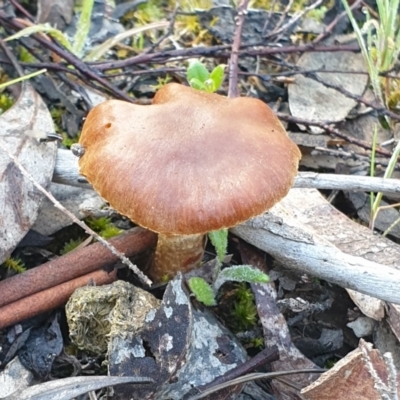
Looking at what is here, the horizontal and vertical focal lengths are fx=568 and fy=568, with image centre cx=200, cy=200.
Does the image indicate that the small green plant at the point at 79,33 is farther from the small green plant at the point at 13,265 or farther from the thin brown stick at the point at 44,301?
the thin brown stick at the point at 44,301

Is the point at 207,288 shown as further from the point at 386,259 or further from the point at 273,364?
the point at 386,259

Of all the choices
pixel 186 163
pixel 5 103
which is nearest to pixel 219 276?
pixel 186 163

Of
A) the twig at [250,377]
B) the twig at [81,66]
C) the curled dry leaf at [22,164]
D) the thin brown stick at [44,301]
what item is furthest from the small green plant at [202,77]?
the twig at [250,377]

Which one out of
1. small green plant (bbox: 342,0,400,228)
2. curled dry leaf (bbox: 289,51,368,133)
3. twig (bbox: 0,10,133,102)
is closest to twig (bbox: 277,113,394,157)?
curled dry leaf (bbox: 289,51,368,133)

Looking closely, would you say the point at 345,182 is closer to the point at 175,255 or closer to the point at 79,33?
the point at 175,255

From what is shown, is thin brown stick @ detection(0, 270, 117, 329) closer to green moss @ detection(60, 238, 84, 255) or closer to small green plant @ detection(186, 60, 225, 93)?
green moss @ detection(60, 238, 84, 255)

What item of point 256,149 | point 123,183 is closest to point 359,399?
point 256,149
